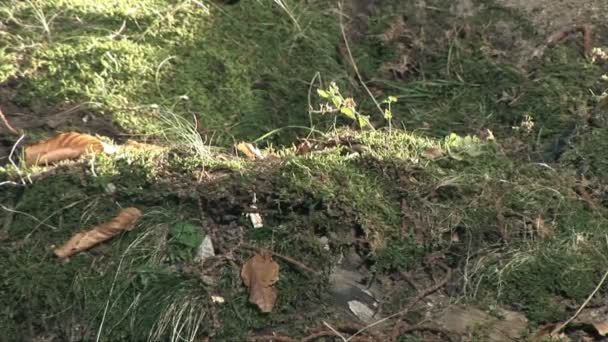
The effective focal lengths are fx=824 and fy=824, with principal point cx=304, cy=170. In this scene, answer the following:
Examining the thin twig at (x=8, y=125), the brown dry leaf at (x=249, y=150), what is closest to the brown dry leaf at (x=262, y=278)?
the brown dry leaf at (x=249, y=150)

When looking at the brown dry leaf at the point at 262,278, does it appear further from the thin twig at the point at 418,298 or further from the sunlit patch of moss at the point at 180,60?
the sunlit patch of moss at the point at 180,60

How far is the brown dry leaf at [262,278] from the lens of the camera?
2.82m

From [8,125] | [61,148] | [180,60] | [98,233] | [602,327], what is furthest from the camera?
[180,60]

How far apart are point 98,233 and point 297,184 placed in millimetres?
747

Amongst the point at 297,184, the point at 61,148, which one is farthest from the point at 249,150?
the point at 61,148

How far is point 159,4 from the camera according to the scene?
4.43 meters

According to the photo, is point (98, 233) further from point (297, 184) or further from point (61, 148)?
point (297, 184)

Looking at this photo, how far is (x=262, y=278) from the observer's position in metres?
2.87

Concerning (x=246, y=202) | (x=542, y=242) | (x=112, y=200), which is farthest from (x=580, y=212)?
(x=112, y=200)

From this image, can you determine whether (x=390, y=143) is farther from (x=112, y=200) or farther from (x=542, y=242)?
(x=112, y=200)

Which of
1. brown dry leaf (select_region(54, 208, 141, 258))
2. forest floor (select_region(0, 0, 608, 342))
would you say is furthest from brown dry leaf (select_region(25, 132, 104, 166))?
brown dry leaf (select_region(54, 208, 141, 258))

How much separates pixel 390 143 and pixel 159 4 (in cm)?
172

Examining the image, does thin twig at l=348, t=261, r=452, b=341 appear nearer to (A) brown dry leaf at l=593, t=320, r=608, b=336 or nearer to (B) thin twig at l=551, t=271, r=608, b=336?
(B) thin twig at l=551, t=271, r=608, b=336

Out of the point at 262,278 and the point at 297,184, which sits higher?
the point at 297,184
